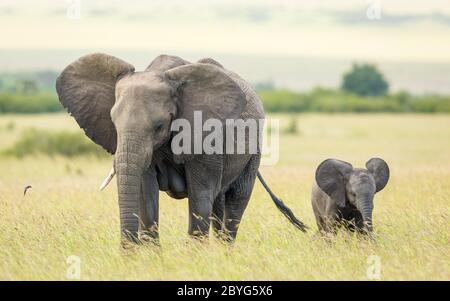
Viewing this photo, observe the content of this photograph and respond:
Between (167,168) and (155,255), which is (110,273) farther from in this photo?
(167,168)

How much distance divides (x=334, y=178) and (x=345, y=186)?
0.18 m

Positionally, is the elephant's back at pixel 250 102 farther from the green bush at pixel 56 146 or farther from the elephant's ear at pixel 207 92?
the green bush at pixel 56 146

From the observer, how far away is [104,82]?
454 inches

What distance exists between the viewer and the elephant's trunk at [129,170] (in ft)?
34.3

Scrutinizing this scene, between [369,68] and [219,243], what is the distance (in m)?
73.4

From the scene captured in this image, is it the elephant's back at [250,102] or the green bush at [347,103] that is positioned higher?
the elephant's back at [250,102]

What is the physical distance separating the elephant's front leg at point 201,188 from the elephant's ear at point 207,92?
0.51 m

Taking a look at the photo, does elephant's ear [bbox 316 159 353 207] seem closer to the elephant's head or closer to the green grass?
the green grass

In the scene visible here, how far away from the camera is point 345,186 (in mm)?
12969

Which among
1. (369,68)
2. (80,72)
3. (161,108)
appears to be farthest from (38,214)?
(369,68)

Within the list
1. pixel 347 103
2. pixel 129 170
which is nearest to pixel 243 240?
pixel 129 170

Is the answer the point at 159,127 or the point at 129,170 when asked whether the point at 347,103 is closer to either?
the point at 159,127

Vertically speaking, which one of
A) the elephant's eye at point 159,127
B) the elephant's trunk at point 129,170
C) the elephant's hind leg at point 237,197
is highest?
the elephant's eye at point 159,127

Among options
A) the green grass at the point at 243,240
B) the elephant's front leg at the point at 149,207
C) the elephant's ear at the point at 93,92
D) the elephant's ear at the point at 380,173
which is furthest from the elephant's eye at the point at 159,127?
the elephant's ear at the point at 380,173
